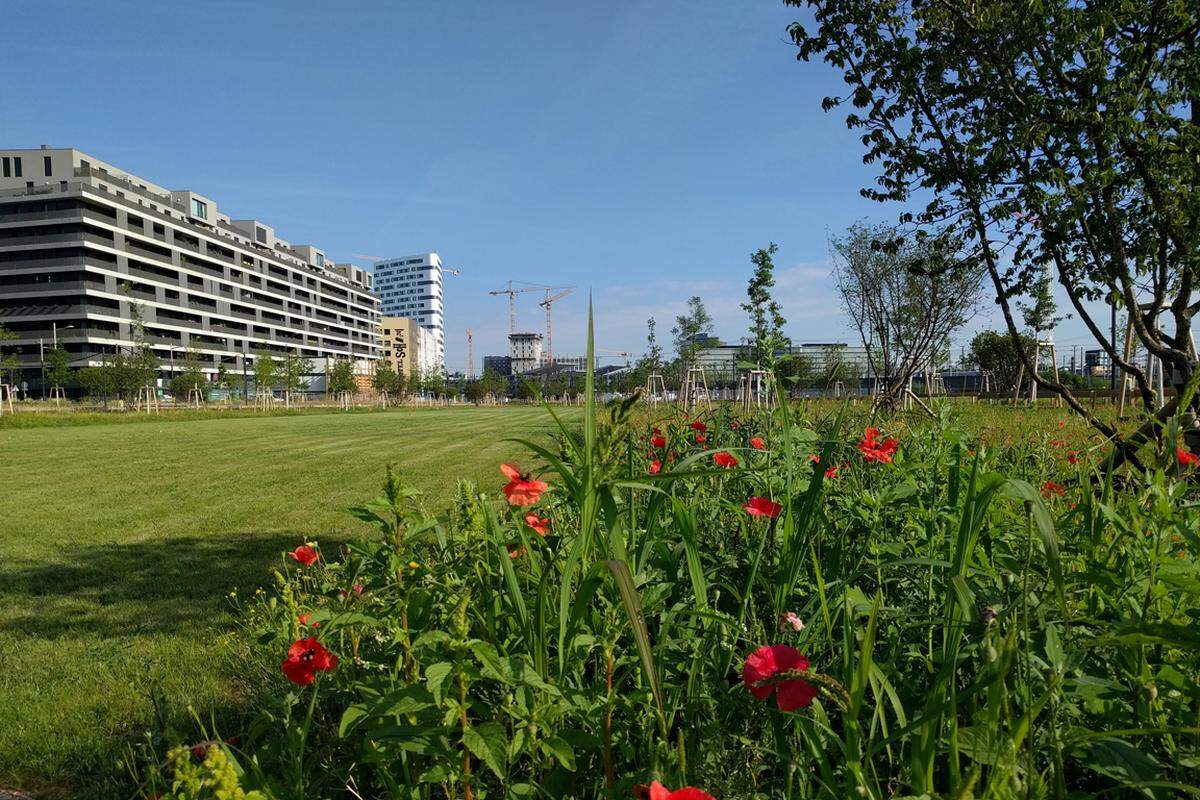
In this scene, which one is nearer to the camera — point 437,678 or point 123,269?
point 437,678

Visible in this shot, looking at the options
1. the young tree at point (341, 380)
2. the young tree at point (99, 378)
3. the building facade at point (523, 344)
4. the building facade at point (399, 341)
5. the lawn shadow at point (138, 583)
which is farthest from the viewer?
the building facade at point (523, 344)

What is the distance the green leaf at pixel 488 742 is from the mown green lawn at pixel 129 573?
3.24ft

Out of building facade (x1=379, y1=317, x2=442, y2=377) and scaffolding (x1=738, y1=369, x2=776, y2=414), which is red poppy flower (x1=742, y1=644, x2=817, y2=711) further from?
building facade (x1=379, y1=317, x2=442, y2=377)

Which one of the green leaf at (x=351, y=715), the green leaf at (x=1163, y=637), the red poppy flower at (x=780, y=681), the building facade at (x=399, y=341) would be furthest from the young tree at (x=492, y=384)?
the green leaf at (x=1163, y=637)

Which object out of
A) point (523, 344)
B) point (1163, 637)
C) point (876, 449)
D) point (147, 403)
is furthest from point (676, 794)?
point (523, 344)

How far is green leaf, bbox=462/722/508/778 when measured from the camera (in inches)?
41.6

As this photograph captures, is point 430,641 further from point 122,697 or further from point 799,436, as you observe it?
point 122,697

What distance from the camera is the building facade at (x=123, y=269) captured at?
2360 inches

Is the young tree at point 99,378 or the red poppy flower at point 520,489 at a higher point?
the young tree at point 99,378

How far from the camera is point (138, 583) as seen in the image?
14.8 ft

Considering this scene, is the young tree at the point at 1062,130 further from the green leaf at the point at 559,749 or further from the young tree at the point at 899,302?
the young tree at the point at 899,302

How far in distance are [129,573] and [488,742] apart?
5062 mm

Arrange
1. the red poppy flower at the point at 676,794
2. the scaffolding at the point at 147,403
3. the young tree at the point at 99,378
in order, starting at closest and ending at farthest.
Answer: the red poppy flower at the point at 676,794 → the scaffolding at the point at 147,403 → the young tree at the point at 99,378

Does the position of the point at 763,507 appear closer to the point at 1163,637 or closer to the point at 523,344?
the point at 1163,637
